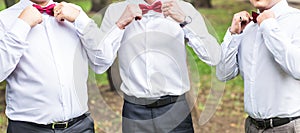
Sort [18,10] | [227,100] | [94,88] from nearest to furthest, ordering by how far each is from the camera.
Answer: [18,10] < [94,88] < [227,100]

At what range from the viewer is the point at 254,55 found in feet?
11.4

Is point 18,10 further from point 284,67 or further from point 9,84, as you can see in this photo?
point 284,67

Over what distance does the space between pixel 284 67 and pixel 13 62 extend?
65.0 inches

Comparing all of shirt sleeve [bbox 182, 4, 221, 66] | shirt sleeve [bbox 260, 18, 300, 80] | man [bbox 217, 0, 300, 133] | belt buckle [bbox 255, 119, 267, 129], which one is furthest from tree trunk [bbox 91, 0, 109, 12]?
shirt sleeve [bbox 260, 18, 300, 80]

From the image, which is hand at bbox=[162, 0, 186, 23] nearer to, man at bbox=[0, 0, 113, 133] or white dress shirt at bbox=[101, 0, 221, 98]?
white dress shirt at bbox=[101, 0, 221, 98]

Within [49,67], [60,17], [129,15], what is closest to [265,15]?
[129,15]

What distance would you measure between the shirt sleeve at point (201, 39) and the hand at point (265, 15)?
317 millimetres

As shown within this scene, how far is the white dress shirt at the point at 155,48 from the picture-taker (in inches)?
138

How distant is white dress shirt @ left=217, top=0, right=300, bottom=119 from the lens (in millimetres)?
3254

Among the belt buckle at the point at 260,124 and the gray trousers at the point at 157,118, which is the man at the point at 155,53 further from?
the belt buckle at the point at 260,124

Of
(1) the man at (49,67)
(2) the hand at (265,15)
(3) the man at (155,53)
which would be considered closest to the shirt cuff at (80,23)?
(1) the man at (49,67)

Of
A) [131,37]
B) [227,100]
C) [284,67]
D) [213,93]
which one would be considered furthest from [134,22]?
[227,100]

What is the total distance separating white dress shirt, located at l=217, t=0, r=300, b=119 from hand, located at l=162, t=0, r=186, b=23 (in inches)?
16.3

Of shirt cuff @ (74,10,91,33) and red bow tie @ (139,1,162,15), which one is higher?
red bow tie @ (139,1,162,15)
